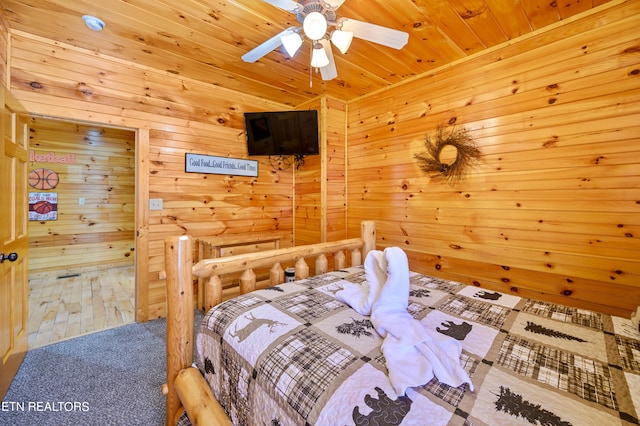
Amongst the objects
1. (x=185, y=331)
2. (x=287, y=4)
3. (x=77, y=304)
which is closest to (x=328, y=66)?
(x=287, y=4)

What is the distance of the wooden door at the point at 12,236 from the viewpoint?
1.66 metres

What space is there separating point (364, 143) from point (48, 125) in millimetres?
5013

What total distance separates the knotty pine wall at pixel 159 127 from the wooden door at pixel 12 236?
1.43 ft

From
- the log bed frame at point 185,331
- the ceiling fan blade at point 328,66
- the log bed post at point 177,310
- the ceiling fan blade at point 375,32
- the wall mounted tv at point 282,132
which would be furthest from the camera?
the wall mounted tv at point 282,132

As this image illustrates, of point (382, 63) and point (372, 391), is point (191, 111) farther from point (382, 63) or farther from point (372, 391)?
point (372, 391)

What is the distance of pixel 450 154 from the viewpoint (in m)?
2.46

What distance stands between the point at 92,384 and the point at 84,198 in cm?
401

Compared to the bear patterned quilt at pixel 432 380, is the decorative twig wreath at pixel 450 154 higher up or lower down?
higher up

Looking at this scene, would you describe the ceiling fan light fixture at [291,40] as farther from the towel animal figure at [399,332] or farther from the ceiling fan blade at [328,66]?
the towel animal figure at [399,332]

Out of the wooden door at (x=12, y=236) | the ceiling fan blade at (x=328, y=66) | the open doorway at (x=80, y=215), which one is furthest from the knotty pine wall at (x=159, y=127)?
the ceiling fan blade at (x=328, y=66)

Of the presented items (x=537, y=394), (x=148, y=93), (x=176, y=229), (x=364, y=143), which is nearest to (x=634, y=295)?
(x=537, y=394)

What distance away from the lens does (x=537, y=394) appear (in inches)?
29.7

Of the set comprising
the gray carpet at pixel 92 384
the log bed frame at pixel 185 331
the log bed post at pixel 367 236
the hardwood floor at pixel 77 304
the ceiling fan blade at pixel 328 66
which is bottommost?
the gray carpet at pixel 92 384

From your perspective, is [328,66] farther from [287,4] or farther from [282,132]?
[282,132]
